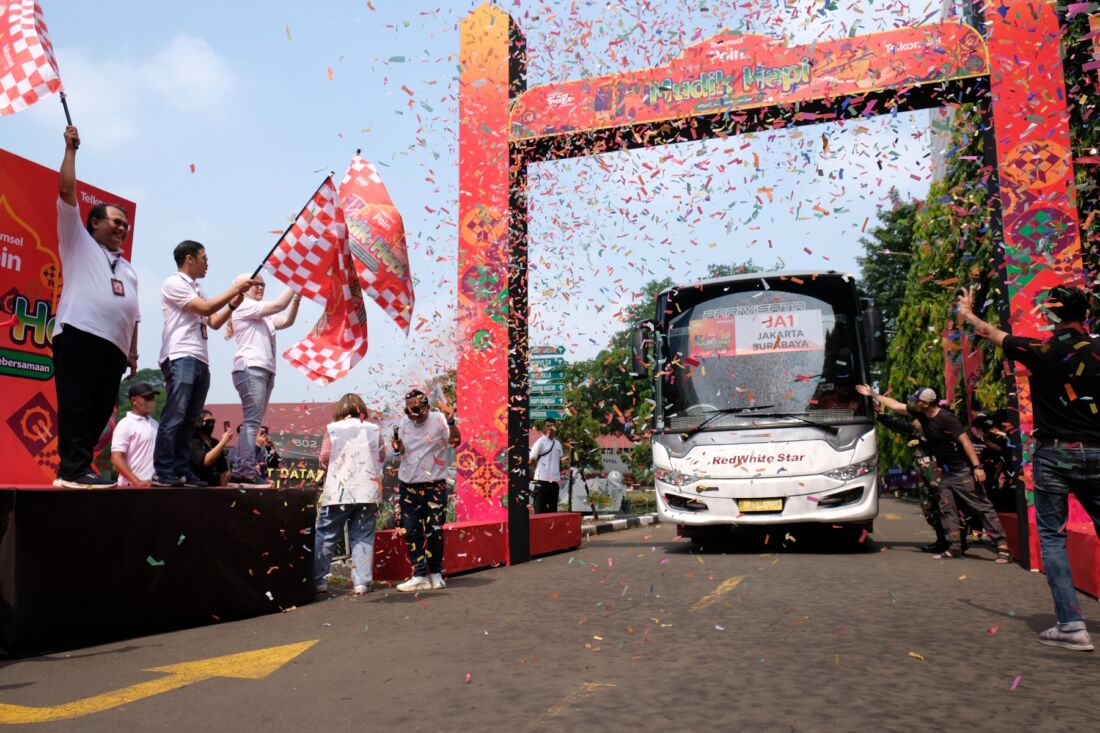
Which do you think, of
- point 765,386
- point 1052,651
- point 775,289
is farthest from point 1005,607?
point 775,289

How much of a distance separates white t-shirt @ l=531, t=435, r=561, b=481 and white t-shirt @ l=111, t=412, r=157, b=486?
26.2 feet

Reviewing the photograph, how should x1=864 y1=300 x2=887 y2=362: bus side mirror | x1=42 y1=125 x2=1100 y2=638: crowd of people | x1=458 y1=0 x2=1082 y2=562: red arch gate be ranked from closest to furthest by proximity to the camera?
x1=42 y1=125 x2=1100 y2=638: crowd of people < x1=458 y1=0 x2=1082 y2=562: red arch gate < x1=864 y1=300 x2=887 y2=362: bus side mirror

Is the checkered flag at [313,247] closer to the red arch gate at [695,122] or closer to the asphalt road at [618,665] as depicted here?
the asphalt road at [618,665]

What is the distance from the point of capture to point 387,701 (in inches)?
157

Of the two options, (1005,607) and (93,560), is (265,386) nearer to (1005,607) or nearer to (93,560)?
(93,560)

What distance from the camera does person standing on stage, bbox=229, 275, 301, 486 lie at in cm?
727

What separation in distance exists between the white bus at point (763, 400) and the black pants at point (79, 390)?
21.8ft

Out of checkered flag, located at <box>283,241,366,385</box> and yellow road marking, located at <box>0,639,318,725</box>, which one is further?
checkered flag, located at <box>283,241,366,385</box>

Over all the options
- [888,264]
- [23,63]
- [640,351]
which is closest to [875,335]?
[640,351]

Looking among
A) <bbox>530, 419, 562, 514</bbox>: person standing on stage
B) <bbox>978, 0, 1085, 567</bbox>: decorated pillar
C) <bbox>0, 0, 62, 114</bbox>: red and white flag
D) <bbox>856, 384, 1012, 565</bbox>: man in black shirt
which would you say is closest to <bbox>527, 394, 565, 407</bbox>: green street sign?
<bbox>530, 419, 562, 514</bbox>: person standing on stage

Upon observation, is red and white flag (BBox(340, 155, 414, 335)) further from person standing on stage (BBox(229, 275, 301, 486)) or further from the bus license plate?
the bus license plate

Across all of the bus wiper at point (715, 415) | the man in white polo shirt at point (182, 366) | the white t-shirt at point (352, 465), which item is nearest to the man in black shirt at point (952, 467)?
the bus wiper at point (715, 415)

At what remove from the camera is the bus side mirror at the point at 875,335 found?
427 inches

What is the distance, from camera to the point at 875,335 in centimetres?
1084
